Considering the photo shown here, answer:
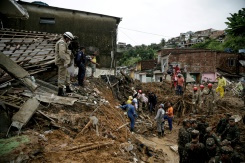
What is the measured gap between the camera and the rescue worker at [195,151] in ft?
15.3

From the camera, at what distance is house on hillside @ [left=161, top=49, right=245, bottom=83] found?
30.0 m

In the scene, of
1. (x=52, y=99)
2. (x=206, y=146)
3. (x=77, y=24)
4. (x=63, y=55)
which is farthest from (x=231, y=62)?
(x=52, y=99)

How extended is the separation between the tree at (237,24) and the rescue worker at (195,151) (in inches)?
158

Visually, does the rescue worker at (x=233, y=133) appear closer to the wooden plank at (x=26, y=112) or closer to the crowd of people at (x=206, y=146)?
the crowd of people at (x=206, y=146)

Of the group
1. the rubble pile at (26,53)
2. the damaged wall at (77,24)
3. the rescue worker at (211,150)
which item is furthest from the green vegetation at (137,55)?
the rescue worker at (211,150)

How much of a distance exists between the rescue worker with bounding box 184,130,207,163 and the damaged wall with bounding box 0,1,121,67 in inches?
595

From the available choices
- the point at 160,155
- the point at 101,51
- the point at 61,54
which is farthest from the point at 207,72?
the point at 61,54

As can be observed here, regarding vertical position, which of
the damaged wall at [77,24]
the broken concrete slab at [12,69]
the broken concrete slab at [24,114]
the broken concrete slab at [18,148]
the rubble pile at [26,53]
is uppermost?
the damaged wall at [77,24]

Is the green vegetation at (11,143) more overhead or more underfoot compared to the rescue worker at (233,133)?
more overhead

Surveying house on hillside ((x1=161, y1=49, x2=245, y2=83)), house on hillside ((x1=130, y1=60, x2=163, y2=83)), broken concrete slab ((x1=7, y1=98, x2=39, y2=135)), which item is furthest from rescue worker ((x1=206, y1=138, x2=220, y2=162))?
house on hillside ((x1=130, y1=60, x2=163, y2=83))

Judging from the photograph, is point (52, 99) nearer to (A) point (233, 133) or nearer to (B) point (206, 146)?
(B) point (206, 146)

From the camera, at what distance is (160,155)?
7.24 meters

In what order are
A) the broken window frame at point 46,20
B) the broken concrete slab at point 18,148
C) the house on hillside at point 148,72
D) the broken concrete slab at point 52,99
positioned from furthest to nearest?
the house on hillside at point 148,72, the broken window frame at point 46,20, the broken concrete slab at point 52,99, the broken concrete slab at point 18,148

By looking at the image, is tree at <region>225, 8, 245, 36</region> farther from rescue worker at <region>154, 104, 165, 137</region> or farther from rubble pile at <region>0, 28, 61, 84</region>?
rubble pile at <region>0, 28, 61, 84</region>
